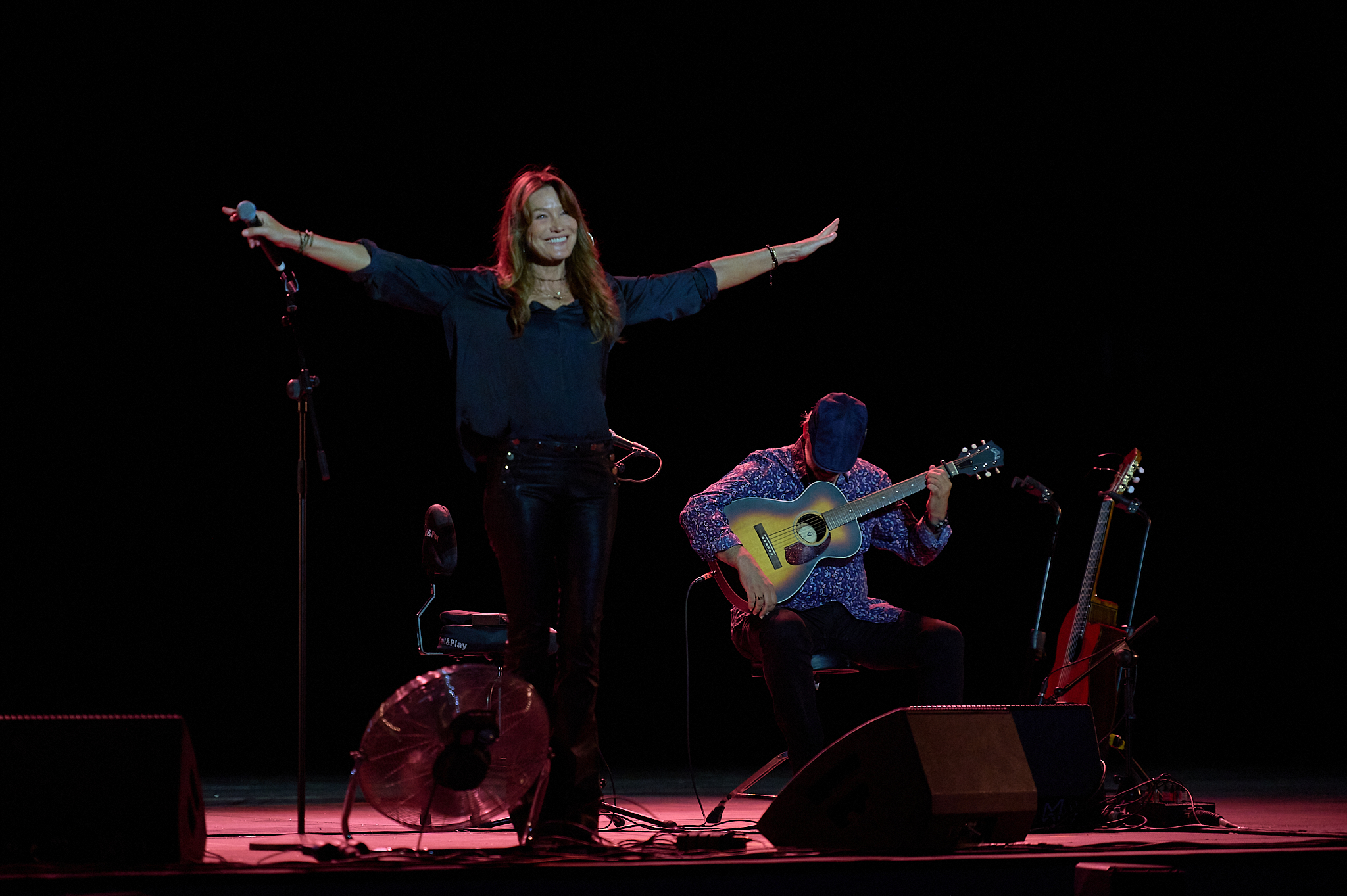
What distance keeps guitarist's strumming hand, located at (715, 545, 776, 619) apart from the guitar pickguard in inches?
8.8

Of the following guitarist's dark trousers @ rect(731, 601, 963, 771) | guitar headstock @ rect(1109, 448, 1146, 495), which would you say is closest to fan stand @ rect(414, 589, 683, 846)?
guitarist's dark trousers @ rect(731, 601, 963, 771)

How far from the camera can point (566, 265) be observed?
3.24 m

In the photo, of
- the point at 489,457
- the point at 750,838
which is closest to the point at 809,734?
the point at 750,838

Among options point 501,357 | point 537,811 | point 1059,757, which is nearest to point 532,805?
point 537,811

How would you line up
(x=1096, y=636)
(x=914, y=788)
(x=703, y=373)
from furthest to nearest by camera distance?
(x=703, y=373) < (x=1096, y=636) < (x=914, y=788)

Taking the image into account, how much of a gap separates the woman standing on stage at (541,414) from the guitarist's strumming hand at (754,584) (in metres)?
0.71

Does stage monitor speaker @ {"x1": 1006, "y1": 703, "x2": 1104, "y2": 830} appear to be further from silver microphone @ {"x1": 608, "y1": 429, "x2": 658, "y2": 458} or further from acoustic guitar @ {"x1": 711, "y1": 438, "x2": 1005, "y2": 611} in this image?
silver microphone @ {"x1": 608, "y1": 429, "x2": 658, "y2": 458}

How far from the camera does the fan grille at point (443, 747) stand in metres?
2.68

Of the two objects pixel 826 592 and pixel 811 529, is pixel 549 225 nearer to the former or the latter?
pixel 811 529

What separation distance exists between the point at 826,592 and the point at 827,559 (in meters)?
0.10

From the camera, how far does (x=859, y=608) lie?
407 cm

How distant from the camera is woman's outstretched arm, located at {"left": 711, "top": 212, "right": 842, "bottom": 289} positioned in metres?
3.41

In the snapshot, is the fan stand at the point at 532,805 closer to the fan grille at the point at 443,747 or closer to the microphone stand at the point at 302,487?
the fan grille at the point at 443,747

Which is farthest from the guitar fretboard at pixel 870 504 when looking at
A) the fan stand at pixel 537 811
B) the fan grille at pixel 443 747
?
the fan grille at pixel 443 747
